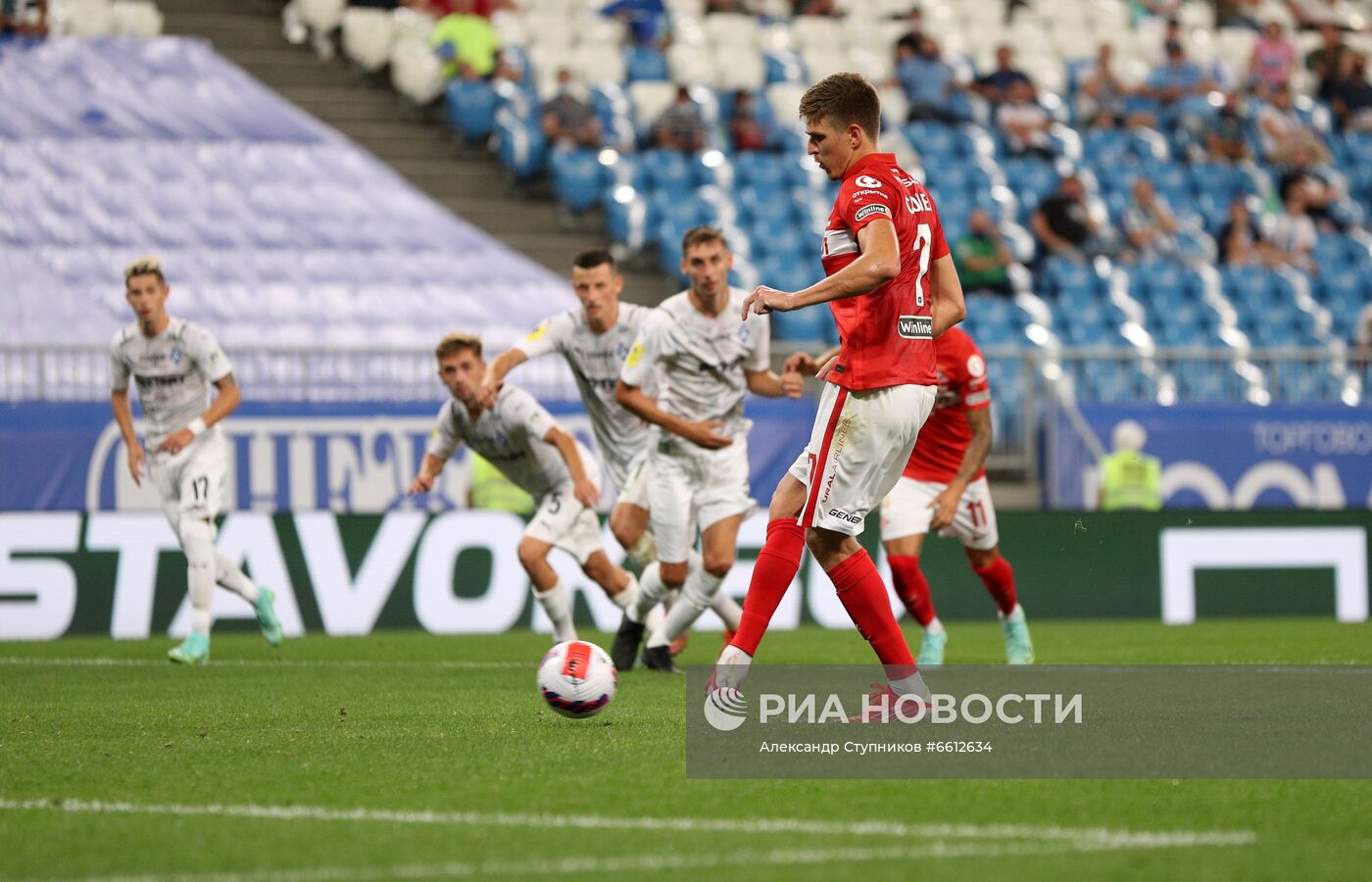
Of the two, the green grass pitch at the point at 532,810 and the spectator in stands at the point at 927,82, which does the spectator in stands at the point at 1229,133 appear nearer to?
the spectator in stands at the point at 927,82

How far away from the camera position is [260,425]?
16.2 m

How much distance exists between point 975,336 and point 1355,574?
5684mm

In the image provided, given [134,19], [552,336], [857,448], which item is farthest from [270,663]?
[134,19]

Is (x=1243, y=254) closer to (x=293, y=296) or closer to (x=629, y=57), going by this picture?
(x=629, y=57)

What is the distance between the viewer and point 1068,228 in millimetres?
22688

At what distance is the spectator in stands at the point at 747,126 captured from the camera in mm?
22953

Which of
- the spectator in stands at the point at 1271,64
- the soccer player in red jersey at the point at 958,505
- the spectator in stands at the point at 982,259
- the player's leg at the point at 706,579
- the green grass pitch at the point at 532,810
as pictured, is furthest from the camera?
the spectator in stands at the point at 1271,64

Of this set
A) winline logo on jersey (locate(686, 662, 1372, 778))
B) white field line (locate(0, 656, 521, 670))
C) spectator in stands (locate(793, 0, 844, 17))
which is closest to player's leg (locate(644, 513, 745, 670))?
winline logo on jersey (locate(686, 662, 1372, 778))

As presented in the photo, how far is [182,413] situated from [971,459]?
5.02 m

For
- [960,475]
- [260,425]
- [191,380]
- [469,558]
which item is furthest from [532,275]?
[960,475]

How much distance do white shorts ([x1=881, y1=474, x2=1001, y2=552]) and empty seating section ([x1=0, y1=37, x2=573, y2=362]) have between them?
8.91m

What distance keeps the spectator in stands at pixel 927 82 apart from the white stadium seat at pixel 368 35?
21.7 feet

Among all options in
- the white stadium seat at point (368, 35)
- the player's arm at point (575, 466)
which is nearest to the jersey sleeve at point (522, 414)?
the player's arm at point (575, 466)

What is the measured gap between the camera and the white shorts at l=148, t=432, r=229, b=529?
459 inches
